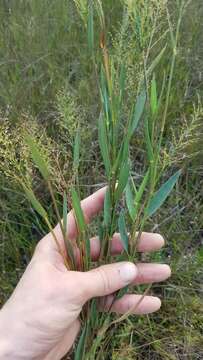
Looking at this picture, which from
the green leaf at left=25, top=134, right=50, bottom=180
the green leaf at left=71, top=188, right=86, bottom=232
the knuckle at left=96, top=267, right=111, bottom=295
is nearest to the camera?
the green leaf at left=25, top=134, right=50, bottom=180

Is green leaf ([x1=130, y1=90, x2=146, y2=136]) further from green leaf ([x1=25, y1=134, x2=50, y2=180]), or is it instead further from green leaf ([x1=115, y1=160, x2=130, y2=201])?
green leaf ([x1=25, y1=134, x2=50, y2=180])

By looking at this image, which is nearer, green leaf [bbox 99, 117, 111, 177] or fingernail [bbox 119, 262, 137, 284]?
green leaf [bbox 99, 117, 111, 177]

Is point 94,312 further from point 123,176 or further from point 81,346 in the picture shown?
point 123,176

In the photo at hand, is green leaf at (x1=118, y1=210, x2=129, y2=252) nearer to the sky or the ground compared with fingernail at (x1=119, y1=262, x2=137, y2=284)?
nearer to the sky

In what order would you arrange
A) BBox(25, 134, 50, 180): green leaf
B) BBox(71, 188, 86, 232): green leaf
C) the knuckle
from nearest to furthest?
BBox(25, 134, 50, 180): green leaf < BBox(71, 188, 86, 232): green leaf < the knuckle

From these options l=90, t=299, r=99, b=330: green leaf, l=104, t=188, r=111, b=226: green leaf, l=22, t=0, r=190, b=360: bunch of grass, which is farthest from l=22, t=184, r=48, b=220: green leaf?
l=90, t=299, r=99, b=330: green leaf

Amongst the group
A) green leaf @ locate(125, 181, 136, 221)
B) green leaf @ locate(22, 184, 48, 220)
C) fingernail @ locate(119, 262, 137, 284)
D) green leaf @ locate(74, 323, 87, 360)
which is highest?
green leaf @ locate(22, 184, 48, 220)

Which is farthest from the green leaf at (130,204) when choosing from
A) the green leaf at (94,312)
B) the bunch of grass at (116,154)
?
the green leaf at (94,312)
